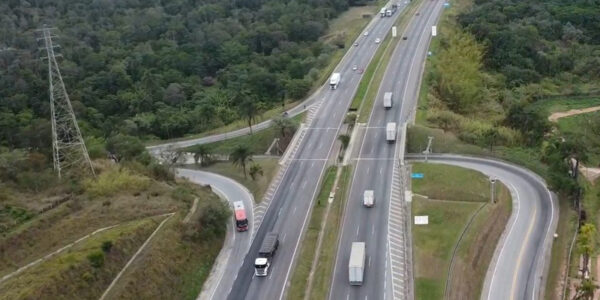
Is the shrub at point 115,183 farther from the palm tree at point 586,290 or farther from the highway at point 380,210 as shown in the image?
the palm tree at point 586,290

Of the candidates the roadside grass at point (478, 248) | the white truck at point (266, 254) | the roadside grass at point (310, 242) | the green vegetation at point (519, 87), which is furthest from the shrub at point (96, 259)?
the green vegetation at point (519, 87)

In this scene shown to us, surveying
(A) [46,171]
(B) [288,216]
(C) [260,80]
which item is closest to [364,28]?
(C) [260,80]

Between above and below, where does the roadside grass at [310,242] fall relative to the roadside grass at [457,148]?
below

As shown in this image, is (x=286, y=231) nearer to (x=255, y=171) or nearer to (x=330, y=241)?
(x=330, y=241)

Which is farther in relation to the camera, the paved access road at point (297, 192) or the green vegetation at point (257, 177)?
the green vegetation at point (257, 177)

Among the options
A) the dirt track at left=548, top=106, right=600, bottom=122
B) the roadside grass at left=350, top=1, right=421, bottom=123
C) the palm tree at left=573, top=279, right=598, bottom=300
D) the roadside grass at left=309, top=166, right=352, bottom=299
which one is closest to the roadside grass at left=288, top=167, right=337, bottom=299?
the roadside grass at left=309, top=166, right=352, bottom=299

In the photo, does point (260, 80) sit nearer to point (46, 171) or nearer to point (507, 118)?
point (507, 118)

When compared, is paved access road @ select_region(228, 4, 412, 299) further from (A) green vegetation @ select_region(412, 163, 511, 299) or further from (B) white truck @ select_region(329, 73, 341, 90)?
(A) green vegetation @ select_region(412, 163, 511, 299)
